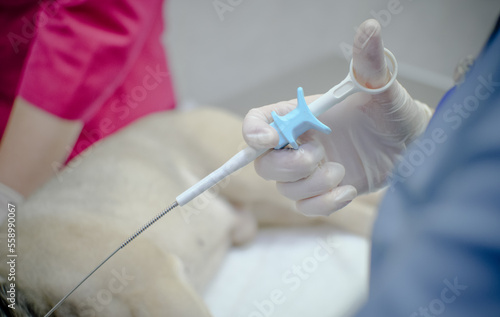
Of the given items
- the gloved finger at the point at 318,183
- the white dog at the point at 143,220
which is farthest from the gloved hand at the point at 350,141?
the white dog at the point at 143,220

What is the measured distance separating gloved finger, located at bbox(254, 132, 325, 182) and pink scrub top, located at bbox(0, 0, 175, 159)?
2.19 ft

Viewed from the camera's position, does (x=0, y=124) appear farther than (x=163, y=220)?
Yes

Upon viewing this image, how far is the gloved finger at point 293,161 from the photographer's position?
0.46m

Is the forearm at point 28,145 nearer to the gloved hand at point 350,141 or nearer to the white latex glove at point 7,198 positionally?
the white latex glove at point 7,198

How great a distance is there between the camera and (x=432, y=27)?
61 cm

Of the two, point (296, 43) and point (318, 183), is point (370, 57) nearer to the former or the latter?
point (318, 183)

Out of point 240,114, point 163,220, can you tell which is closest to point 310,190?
point 163,220

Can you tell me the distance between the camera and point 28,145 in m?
0.92

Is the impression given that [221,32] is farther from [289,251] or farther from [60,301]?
[60,301]

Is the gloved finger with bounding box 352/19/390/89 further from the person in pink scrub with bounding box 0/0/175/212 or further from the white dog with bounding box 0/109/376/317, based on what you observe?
the person in pink scrub with bounding box 0/0/175/212

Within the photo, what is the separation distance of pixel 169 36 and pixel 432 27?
83cm

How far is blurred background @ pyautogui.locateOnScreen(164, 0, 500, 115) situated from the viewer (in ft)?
1.87

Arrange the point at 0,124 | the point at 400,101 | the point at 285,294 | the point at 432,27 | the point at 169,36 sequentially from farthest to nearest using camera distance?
the point at 169,36, the point at 0,124, the point at 285,294, the point at 432,27, the point at 400,101

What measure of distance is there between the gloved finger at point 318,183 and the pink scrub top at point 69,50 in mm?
677
